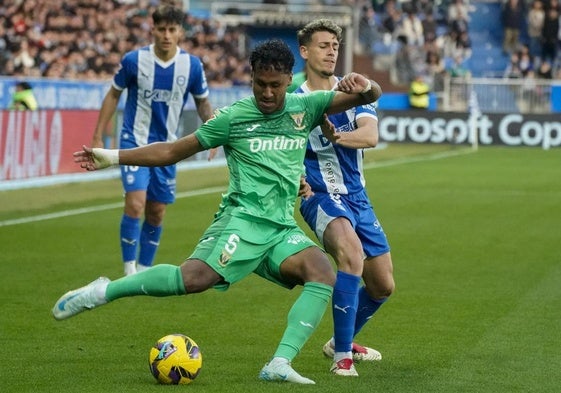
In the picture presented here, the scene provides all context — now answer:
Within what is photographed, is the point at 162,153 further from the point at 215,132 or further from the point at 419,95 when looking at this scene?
the point at 419,95

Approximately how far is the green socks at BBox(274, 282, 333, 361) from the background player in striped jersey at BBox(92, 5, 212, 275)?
4670 millimetres

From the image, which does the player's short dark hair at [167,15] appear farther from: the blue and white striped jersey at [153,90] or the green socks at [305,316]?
the green socks at [305,316]

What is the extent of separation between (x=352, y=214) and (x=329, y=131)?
0.74 meters

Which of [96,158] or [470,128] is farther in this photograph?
[470,128]

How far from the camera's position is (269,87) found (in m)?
7.30

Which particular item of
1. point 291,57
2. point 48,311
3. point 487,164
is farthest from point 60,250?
point 487,164

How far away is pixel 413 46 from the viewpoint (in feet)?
150

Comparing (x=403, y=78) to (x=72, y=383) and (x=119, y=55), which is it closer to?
(x=119, y=55)

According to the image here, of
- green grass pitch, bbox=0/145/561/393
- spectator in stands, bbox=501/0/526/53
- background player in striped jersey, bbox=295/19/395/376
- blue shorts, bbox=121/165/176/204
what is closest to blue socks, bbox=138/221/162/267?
blue shorts, bbox=121/165/176/204

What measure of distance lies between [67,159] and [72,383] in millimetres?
16564

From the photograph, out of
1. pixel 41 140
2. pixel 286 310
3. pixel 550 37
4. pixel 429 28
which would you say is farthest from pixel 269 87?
pixel 429 28

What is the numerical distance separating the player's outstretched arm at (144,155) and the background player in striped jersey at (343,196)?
0.97 meters

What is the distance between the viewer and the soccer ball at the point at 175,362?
7.34 m

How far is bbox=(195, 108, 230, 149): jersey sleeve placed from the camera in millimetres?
7453
